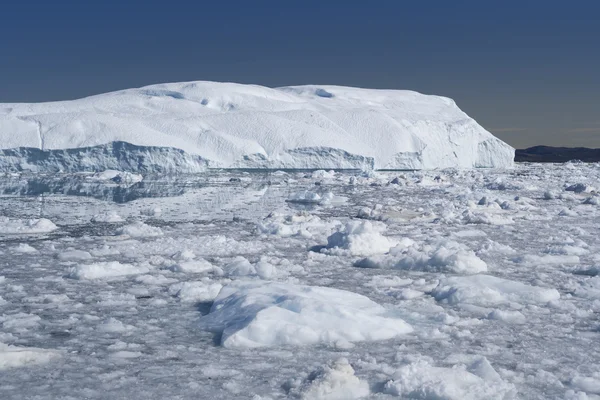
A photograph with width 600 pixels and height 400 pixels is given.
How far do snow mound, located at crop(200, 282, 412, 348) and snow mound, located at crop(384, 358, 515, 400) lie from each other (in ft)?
2.39

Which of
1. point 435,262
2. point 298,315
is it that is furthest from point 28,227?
point 298,315

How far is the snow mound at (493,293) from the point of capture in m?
5.00

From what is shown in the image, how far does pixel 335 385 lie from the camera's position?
313 centimetres

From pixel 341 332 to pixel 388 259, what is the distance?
2.72 m

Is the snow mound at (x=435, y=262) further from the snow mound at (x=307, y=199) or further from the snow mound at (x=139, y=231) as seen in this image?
the snow mound at (x=307, y=199)

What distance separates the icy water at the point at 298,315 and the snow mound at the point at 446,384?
1cm

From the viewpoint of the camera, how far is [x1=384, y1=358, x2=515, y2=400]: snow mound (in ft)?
10.1

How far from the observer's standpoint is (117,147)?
106ft

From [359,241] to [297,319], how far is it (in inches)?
133

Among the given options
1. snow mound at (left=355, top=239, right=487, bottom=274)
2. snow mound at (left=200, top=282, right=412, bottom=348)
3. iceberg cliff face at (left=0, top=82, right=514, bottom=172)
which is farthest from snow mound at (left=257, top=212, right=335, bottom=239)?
iceberg cliff face at (left=0, top=82, right=514, bottom=172)

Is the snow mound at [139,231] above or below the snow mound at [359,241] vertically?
below

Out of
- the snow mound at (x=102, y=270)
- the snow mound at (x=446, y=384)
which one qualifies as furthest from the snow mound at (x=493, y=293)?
the snow mound at (x=102, y=270)

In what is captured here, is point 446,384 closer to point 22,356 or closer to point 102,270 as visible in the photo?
point 22,356

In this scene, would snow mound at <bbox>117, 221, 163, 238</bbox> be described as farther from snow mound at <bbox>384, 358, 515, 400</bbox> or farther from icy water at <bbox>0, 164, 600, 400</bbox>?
snow mound at <bbox>384, 358, 515, 400</bbox>
